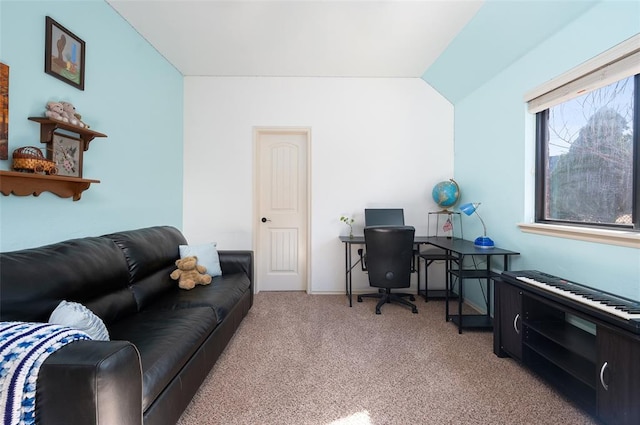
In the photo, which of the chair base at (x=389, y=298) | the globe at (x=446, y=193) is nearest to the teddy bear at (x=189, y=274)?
the chair base at (x=389, y=298)

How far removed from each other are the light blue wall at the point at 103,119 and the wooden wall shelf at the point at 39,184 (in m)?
0.05

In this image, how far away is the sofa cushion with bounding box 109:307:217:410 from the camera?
3.87ft

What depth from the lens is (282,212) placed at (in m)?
3.74

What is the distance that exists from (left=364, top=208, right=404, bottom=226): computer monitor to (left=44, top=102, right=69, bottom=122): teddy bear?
2845 mm

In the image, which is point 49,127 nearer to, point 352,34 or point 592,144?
point 352,34

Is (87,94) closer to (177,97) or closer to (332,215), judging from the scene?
(177,97)

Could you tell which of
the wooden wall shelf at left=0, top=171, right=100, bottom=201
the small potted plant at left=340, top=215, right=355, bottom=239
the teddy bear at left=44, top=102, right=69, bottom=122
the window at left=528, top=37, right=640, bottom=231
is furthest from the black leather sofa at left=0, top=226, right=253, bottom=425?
the window at left=528, top=37, right=640, bottom=231

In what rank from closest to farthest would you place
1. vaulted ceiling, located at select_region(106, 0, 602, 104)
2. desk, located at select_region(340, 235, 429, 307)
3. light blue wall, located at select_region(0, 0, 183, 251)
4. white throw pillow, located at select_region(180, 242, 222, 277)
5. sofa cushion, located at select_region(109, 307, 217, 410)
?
sofa cushion, located at select_region(109, 307, 217, 410)
light blue wall, located at select_region(0, 0, 183, 251)
vaulted ceiling, located at select_region(106, 0, 602, 104)
white throw pillow, located at select_region(180, 242, 222, 277)
desk, located at select_region(340, 235, 429, 307)

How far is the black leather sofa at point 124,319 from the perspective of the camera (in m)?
0.83

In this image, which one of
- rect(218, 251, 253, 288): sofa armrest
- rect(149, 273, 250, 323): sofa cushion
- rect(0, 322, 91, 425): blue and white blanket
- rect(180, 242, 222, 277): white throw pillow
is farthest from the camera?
rect(218, 251, 253, 288): sofa armrest

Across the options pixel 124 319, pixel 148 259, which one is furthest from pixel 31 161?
pixel 124 319

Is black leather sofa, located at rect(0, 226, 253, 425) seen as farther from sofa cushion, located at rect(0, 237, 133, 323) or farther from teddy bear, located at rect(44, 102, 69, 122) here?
teddy bear, located at rect(44, 102, 69, 122)

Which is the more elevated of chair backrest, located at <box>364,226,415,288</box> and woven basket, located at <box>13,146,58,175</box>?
woven basket, located at <box>13,146,58,175</box>

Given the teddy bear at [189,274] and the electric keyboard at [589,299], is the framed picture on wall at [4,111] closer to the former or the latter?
the teddy bear at [189,274]
